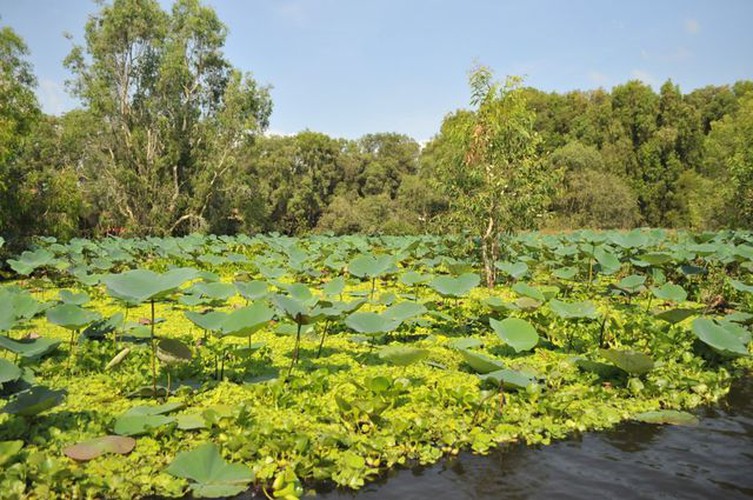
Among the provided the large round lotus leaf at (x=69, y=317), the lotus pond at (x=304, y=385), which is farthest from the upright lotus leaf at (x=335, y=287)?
the large round lotus leaf at (x=69, y=317)

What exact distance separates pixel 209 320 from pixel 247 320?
441 millimetres

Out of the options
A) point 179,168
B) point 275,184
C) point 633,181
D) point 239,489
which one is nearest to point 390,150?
point 275,184

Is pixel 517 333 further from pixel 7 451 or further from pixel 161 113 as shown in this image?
pixel 161 113

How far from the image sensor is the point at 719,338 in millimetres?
5359

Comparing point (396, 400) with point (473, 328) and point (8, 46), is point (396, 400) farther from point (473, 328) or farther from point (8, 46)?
point (8, 46)

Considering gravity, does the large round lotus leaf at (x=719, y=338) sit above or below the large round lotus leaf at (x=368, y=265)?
below

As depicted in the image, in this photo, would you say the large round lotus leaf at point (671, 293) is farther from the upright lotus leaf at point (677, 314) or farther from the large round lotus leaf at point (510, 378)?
the large round lotus leaf at point (510, 378)

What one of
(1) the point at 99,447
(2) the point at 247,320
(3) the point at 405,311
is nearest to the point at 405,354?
A: (3) the point at 405,311

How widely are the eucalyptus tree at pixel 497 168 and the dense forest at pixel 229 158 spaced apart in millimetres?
263

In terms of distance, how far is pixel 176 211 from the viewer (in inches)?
1065

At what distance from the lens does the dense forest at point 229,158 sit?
15.1 m

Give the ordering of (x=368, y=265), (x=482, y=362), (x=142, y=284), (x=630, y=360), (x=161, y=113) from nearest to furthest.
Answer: (x=142, y=284) < (x=482, y=362) < (x=630, y=360) < (x=368, y=265) < (x=161, y=113)

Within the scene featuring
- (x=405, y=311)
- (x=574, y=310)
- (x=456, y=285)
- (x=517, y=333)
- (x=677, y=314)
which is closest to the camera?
(x=517, y=333)

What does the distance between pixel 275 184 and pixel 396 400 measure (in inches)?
1377
